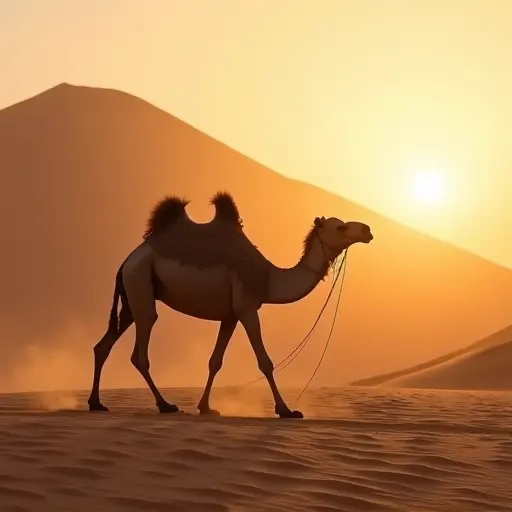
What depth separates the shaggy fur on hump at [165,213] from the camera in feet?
27.9

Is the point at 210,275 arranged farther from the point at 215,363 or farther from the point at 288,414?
the point at 288,414

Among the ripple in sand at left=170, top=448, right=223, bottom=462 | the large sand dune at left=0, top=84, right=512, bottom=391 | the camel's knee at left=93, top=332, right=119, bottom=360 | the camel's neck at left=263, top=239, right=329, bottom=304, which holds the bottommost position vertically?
the ripple in sand at left=170, top=448, right=223, bottom=462

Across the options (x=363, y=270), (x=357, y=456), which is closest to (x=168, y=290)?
(x=357, y=456)

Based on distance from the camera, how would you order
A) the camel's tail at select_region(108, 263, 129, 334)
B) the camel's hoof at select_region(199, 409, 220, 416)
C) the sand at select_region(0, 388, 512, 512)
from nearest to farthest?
the sand at select_region(0, 388, 512, 512)
the camel's hoof at select_region(199, 409, 220, 416)
the camel's tail at select_region(108, 263, 129, 334)

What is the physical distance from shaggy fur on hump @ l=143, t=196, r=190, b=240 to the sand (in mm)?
1801

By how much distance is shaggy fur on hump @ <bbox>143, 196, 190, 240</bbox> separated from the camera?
8.51 metres

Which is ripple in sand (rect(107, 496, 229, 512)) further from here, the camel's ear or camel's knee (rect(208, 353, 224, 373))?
the camel's ear

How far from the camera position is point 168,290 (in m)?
8.37

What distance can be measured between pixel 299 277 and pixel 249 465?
3759 mm

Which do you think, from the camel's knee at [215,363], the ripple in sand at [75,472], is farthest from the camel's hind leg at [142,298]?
the ripple in sand at [75,472]

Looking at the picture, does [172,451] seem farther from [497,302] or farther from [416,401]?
[497,302]

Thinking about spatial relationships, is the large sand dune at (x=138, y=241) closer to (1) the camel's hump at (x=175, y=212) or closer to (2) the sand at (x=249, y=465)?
(1) the camel's hump at (x=175, y=212)

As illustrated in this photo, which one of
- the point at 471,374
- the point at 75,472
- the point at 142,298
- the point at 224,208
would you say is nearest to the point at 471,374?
the point at 471,374

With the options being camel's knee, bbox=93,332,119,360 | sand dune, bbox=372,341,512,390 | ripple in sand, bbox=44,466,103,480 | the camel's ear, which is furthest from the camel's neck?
sand dune, bbox=372,341,512,390
